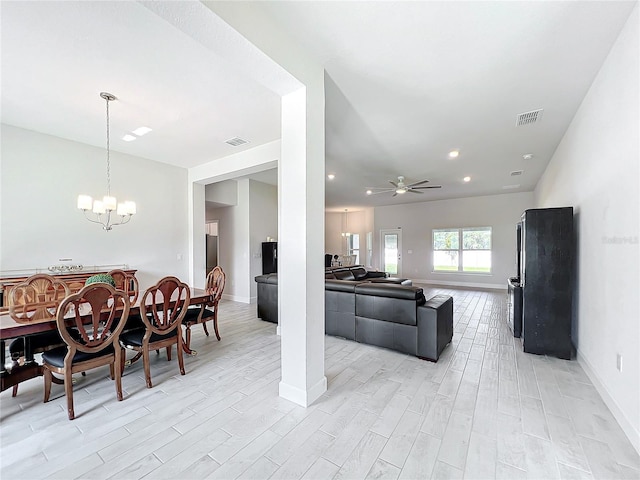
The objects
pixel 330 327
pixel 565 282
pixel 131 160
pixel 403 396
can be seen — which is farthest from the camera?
pixel 131 160

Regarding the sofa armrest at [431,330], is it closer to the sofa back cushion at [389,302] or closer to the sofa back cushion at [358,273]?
the sofa back cushion at [389,302]

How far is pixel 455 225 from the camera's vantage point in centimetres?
929

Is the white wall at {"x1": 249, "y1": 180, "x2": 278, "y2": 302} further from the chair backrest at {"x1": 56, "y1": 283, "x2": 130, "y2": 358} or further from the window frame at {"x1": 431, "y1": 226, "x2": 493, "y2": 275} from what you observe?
the window frame at {"x1": 431, "y1": 226, "x2": 493, "y2": 275}

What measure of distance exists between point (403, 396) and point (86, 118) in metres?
4.94

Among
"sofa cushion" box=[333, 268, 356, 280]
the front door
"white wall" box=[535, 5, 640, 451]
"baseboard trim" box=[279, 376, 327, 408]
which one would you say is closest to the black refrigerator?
"white wall" box=[535, 5, 640, 451]

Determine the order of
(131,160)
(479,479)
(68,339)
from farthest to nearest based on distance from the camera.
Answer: (131,160), (68,339), (479,479)

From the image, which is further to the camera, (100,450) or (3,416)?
(3,416)

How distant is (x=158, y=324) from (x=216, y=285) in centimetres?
116

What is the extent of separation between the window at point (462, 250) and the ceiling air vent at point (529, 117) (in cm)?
589

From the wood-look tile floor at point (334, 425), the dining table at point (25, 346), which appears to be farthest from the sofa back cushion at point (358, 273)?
the dining table at point (25, 346)

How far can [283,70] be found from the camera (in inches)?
83.2

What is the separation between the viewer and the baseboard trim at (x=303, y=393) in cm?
227

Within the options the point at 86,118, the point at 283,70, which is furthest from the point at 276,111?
the point at 86,118

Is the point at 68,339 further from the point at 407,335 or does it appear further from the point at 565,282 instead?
the point at 565,282
